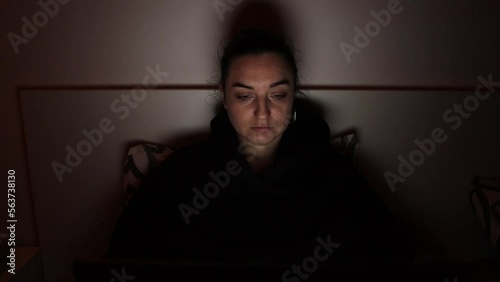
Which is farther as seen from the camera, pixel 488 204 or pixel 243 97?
pixel 488 204

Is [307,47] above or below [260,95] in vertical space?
above

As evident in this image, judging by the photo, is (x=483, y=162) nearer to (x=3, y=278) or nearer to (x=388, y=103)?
(x=388, y=103)

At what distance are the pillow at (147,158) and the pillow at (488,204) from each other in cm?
41

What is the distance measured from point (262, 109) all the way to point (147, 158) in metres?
0.47

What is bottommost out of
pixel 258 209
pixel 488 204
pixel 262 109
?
pixel 488 204

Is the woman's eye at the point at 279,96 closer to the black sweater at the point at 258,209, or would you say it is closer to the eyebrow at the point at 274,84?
Result: the eyebrow at the point at 274,84

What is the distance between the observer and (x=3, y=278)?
1.32m

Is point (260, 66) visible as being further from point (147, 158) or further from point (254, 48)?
point (147, 158)

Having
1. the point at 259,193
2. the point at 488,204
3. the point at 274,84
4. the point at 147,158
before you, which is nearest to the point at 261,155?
the point at 259,193

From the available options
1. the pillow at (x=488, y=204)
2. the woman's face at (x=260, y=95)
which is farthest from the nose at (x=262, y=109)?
the pillow at (x=488, y=204)

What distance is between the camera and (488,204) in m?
1.21

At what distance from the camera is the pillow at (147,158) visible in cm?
130

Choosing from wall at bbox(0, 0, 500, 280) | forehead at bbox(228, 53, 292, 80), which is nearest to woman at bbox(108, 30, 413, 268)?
forehead at bbox(228, 53, 292, 80)

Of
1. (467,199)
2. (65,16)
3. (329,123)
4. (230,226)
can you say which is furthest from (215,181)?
(467,199)
